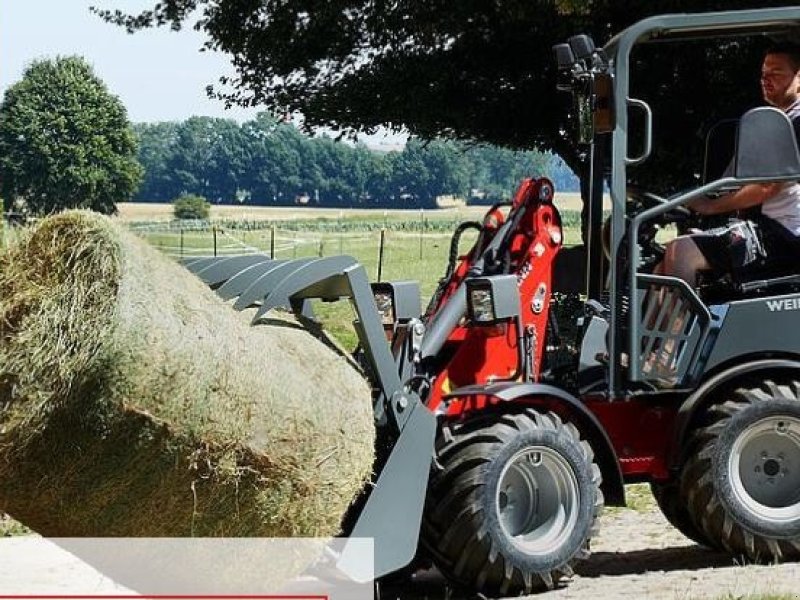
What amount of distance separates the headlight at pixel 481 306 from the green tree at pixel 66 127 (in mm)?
20127

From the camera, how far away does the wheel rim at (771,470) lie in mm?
7262

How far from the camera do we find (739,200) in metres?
7.24

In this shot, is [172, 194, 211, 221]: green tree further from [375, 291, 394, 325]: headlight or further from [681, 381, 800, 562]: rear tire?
[681, 381, 800, 562]: rear tire

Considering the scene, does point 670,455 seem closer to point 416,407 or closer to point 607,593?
point 607,593

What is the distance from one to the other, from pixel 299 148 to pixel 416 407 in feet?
66.5

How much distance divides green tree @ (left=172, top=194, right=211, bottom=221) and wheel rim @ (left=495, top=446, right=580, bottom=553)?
17977 mm

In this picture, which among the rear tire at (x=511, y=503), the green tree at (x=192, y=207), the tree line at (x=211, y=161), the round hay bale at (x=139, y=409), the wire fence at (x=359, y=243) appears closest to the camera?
the round hay bale at (x=139, y=409)

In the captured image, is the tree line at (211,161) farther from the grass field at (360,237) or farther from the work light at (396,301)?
the work light at (396,301)

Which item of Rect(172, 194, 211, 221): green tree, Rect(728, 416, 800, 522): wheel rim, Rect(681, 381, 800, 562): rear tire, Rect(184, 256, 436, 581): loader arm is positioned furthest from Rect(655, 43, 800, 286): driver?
→ Rect(172, 194, 211, 221): green tree

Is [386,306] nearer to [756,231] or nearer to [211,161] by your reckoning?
[756,231]

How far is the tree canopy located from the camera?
1945 cm

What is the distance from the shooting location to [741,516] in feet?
23.6

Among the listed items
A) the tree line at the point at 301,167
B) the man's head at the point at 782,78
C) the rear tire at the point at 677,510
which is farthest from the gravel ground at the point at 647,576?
the tree line at the point at 301,167

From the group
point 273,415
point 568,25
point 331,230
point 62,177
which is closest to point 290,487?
point 273,415
